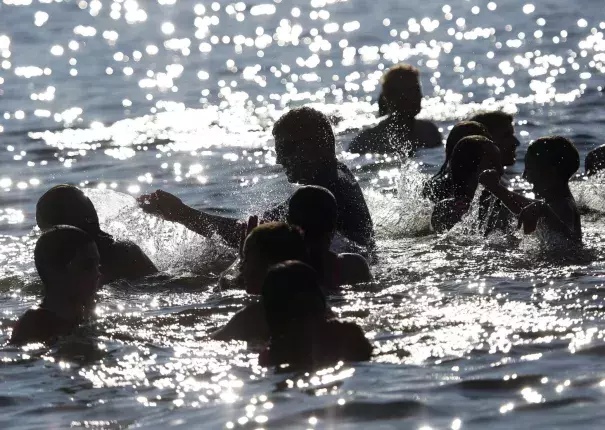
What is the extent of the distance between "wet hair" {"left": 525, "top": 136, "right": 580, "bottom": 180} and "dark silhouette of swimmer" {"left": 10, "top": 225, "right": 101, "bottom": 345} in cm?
343

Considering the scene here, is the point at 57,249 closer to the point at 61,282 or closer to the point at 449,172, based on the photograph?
the point at 61,282

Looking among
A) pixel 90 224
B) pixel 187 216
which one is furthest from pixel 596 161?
pixel 90 224

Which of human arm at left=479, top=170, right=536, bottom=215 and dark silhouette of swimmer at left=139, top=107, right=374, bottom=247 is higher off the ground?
dark silhouette of swimmer at left=139, top=107, right=374, bottom=247

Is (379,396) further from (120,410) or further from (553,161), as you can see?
(553,161)

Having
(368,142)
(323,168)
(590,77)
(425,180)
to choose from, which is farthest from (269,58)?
(323,168)

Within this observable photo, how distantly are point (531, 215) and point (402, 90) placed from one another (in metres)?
4.88

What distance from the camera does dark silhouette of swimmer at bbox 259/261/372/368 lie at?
21.5 ft

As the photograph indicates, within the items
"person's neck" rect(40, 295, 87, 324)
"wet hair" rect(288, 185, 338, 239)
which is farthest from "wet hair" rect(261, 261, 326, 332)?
"person's neck" rect(40, 295, 87, 324)

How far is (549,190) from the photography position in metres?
9.43

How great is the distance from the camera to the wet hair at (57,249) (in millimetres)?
7641

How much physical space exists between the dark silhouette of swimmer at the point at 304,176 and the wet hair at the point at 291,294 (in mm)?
2328

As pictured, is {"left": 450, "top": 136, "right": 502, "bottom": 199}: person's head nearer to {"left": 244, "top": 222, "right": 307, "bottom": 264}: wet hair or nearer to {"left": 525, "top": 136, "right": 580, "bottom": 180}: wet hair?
{"left": 525, "top": 136, "right": 580, "bottom": 180}: wet hair

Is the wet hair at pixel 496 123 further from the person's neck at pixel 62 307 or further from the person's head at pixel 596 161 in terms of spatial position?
the person's neck at pixel 62 307

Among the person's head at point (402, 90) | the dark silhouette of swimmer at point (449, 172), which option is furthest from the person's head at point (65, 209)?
the person's head at point (402, 90)
